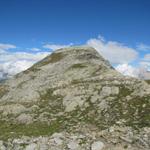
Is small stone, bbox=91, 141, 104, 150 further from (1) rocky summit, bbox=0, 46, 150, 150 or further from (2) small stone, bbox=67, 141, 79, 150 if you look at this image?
(2) small stone, bbox=67, 141, 79, 150

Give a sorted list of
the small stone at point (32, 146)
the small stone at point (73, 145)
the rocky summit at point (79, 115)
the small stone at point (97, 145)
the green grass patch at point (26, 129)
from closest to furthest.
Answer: the small stone at point (97, 145)
the small stone at point (73, 145)
the small stone at point (32, 146)
the rocky summit at point (79, 115)
the green grass patch at point (26, 129)

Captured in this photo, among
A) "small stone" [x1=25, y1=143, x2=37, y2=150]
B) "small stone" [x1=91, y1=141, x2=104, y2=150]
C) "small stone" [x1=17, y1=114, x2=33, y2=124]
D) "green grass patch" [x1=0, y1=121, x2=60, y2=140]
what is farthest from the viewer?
"small stone" [x1=17, y1=114, x2=33, y2=124]

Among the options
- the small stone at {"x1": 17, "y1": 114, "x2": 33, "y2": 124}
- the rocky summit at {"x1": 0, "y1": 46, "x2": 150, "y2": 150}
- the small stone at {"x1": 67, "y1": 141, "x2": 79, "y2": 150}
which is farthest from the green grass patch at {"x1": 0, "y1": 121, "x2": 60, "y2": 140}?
the small stone at {"x1": 67, "y1": 141, "x2": 79, "y2": 150}

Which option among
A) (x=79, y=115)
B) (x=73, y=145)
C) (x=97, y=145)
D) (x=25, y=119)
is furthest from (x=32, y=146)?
(x=79, y=115)

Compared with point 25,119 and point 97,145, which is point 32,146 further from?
point 25,119

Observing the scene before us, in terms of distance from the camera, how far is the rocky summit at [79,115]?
29766 millimetres

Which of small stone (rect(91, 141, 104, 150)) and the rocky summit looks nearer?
small stone (rect(91, 141, 104, 150))

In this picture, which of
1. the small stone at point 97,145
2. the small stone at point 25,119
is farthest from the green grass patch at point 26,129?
the small stone at point 97,145

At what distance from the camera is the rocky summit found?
2977 cm

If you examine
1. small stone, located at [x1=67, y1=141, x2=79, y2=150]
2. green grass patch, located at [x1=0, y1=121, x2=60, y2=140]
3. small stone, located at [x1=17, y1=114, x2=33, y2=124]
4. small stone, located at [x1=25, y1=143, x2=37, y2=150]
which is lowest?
small stone, located at [x1=25, y1=143, x2=37, y2=150]

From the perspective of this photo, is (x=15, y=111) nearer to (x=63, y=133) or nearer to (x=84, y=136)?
(x=63, y=133)

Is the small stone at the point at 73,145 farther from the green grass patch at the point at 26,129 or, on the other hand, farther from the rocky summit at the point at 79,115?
the green grass patch at the point at 26,129

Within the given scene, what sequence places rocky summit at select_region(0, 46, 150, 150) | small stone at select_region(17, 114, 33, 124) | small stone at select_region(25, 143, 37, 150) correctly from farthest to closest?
small stone at select_region(17, 114, 33, 124) → rocky summit at select_region(0, 46, 150, 150) → small stone at select_region(25, 143, 37, 150)

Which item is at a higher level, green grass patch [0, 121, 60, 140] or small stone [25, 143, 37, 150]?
green grass patch [0, 121, 60, 140]
